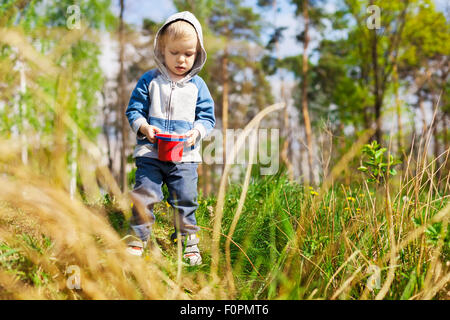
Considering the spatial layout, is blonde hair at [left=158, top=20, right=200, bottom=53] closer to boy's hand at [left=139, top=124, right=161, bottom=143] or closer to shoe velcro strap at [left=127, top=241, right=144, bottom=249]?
boy's hand at [left=139, top=124, right=161, bottom=143]

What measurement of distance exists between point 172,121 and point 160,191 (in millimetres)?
478

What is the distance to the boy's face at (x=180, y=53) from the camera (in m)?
2.11

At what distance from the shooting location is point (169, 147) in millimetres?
2018

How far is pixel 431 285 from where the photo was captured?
1414 mm

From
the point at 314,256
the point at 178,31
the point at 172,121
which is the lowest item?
the point at 314,256

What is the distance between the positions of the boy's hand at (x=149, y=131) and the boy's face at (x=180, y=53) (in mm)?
433

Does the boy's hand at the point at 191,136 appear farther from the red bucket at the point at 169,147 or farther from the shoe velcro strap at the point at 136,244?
the shoe velcro strap at the point at 136,244

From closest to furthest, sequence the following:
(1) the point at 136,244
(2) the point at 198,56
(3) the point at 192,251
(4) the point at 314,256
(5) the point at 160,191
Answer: (4) the point at 314,256 < (1) the point at 136,244 < (3) the point at 192,251 < (5) the point at 160,191 < (2) the point at 198,56

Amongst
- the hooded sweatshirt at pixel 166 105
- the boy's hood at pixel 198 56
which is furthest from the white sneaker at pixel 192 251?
the boy's hood at pixel 198 56

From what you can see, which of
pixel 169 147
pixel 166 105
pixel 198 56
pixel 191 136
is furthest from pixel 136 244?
pixel 198 56

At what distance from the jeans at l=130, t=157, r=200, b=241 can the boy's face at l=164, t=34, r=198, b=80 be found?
2.09ft

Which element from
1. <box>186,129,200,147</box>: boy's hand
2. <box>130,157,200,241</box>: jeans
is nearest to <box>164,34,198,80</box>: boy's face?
<box>186,129,200,147</box>: boy's hand

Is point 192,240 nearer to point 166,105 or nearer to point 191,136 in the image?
point 191,136
